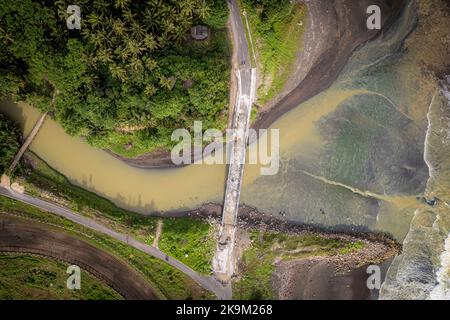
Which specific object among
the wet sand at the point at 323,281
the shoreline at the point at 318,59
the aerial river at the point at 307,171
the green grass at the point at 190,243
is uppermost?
the shoreline at the point at 318,59

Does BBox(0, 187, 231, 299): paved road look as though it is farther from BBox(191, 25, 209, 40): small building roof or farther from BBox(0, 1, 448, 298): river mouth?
BBox(191, 25, 209, 40): small building roof

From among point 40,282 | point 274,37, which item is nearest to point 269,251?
point 274,37

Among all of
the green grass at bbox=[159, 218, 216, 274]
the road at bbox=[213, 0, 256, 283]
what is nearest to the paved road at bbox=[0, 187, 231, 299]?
the green grass at bbox=[159, 218, 216, 274]

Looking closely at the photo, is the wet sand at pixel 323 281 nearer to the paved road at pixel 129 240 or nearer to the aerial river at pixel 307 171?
the aerial river at pixel 307 171

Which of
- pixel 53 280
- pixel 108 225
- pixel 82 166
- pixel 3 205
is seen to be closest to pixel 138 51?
pixel 82 166

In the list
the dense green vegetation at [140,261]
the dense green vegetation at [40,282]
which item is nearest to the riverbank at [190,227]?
the dense green vegetation at [140,261]
